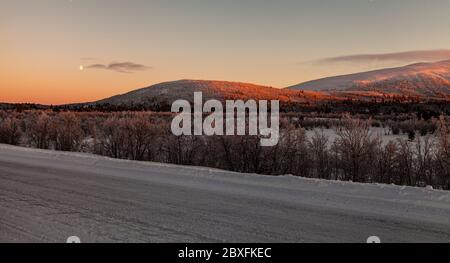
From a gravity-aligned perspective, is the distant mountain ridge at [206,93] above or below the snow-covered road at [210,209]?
above

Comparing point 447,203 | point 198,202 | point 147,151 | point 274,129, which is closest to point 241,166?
point 274,129

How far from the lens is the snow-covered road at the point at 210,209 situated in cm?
654

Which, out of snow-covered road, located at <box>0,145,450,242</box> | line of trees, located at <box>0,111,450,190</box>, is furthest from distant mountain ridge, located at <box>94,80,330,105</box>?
snow-covered road, located at <box>0,145,450,242</box>

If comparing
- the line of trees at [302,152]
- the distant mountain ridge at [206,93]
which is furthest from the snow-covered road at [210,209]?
the distant mountain ridge at [206,93]

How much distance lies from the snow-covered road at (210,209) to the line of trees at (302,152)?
3.77 m

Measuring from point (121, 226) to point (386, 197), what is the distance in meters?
4.91

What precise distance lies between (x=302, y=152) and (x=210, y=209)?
7941mm

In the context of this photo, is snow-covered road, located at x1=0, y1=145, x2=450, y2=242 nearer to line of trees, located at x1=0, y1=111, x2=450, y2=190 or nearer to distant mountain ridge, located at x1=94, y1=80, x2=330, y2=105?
line of trees, located at x1=0, y1=111, x2=450, y2=190

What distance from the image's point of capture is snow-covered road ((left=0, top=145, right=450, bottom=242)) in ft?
21.5

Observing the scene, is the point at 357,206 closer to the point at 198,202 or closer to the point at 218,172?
the point at 198,202

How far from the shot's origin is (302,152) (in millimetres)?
15492

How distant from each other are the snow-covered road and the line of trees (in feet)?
12.4

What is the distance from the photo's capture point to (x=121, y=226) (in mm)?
6930

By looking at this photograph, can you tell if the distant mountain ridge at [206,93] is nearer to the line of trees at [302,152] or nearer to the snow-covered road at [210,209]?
the line of trees at [302,152]
